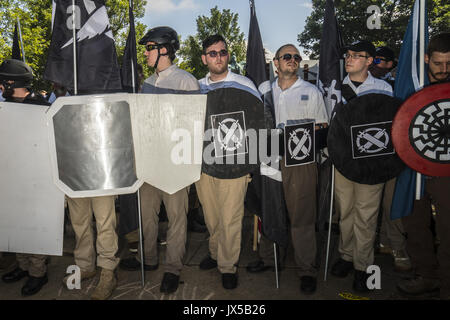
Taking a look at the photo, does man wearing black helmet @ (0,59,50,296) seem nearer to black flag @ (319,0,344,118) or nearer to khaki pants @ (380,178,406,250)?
black flag @ (319,0,344,118)

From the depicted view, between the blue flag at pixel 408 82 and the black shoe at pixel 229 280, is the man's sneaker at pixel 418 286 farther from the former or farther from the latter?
the black shoe at pixel 229 280

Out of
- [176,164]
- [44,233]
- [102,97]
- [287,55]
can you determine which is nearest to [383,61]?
[287,55]

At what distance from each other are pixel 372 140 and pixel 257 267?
150 centimetres

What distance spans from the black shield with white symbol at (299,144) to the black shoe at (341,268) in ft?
3.22

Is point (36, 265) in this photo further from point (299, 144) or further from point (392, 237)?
point (392, 237)

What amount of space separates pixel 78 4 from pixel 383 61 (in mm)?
3442

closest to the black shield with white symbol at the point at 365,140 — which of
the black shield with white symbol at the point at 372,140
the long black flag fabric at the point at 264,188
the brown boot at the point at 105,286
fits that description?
the black shield with white symbol at the point at 372,140

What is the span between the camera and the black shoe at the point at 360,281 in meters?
2.53

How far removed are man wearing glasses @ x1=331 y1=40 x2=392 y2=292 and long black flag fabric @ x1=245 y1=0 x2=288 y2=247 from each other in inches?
23.2

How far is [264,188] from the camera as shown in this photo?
2.62 metres

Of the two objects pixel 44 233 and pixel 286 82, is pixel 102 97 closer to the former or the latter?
pixel 44 233

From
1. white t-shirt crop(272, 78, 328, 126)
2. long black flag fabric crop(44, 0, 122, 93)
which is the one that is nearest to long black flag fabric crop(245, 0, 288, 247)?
white t-shirt crop(272, 78, 328, 126)

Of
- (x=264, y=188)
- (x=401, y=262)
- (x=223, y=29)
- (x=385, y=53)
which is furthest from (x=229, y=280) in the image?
(x=223, y=29)
